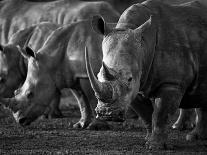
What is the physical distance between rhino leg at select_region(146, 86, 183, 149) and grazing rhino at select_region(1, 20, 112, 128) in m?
2.24

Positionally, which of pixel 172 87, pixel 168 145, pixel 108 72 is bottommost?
pixel 168 145

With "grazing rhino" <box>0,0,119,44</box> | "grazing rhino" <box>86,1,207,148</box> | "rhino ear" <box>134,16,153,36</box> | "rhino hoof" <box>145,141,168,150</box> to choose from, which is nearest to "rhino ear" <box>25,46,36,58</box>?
"grazing rhino" <box>86,1,207,148</box>

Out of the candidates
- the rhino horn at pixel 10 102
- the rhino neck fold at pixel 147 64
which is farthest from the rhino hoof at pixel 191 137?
the rhino horn at pixel 10 102

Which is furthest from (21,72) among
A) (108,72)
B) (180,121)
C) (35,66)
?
(108,72)

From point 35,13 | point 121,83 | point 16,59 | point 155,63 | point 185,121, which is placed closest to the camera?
point 121,83

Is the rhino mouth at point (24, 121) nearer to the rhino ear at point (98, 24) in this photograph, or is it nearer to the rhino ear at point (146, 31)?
the rhino ear at point (98, 24)

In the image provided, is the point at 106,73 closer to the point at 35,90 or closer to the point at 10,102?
the point at 35,90

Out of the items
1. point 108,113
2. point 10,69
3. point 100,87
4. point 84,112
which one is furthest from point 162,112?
point 10,69

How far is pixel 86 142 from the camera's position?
28.8 ft

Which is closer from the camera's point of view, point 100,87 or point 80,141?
point 100,87

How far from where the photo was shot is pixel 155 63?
26.4 ft

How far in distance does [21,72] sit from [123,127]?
245cm

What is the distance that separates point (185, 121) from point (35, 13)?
607cm

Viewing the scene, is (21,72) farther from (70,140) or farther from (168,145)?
(168,145)
